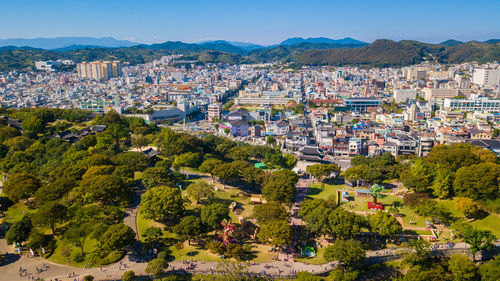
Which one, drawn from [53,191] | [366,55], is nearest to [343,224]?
[53,191]

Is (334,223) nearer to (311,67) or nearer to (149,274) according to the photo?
(149,274)

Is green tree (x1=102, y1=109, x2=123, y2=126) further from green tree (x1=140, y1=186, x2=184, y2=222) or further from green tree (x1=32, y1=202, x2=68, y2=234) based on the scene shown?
green tree (x1=140, y1=186, x2=184, y2=222)

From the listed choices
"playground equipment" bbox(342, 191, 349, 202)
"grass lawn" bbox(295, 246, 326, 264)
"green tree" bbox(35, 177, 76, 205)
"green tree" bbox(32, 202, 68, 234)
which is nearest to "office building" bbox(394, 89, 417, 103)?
"playground equipment" bbox(342, 191, 349, 202)

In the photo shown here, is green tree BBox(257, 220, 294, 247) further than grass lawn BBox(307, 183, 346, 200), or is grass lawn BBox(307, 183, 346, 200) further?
grass lawn BBox(307, 183, 346, 200)

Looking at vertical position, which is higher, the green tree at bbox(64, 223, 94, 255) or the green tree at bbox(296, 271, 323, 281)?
the green tree at bbox(64, 223, 94, 255)

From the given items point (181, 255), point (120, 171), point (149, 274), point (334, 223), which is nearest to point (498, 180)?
point (334, 223)

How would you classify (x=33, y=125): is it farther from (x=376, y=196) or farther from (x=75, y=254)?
(x=376, y=196)
